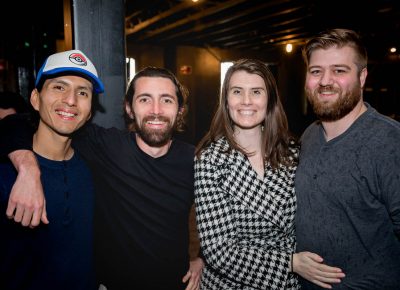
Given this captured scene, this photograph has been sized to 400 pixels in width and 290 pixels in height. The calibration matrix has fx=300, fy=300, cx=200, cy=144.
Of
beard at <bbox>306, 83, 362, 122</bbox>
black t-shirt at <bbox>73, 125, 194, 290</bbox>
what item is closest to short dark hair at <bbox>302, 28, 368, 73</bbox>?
beard at <bbox>306, 83, 362, 122</bbox>

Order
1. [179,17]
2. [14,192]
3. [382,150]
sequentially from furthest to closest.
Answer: [179,17]
[382,150]
[14,192]

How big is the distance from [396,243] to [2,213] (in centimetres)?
209

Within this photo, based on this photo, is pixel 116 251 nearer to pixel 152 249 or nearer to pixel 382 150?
pixel 152 249

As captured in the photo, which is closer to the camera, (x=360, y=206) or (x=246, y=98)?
(x=360, y=206)

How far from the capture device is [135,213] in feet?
6.03

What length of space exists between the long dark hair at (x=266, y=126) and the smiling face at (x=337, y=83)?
326 mm

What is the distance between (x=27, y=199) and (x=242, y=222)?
1.13 metres

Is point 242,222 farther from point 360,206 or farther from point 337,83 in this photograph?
point 337,83

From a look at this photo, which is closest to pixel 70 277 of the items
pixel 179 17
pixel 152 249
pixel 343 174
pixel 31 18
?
pixel 152 249

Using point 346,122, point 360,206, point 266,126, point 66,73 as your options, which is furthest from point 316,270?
point 66,73

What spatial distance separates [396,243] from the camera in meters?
1.67

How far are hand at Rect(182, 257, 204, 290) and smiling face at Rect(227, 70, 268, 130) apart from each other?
981 mm

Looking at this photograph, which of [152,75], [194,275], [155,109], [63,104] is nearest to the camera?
[63,104]

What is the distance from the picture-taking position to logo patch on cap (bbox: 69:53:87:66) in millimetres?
1780
